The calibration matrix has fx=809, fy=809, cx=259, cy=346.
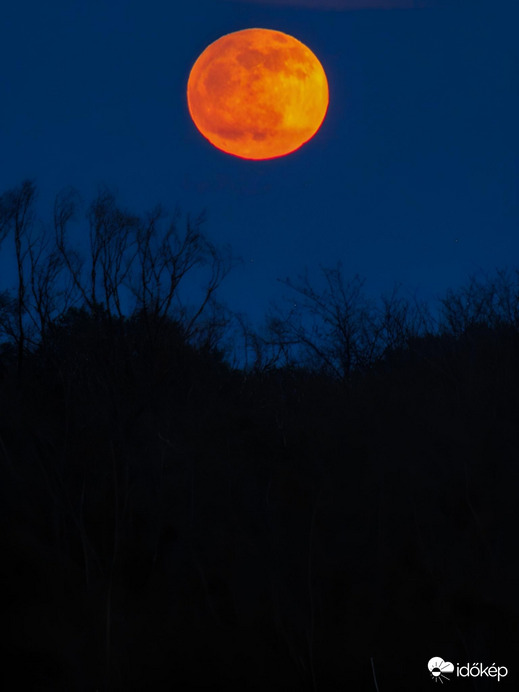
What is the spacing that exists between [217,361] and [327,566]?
10366 mm

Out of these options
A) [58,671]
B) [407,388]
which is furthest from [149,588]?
[407,388]

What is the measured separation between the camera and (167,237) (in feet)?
74.7

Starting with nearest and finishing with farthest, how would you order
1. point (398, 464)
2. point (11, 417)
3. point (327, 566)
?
1. point (327, 566)
2. point (398, 464)
3. point (11, 417)

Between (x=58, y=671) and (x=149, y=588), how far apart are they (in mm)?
1954

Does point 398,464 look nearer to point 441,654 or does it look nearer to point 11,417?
point 441,654

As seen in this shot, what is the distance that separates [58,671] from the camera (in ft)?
39.9

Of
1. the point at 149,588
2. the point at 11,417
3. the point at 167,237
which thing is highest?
the point at 167,237

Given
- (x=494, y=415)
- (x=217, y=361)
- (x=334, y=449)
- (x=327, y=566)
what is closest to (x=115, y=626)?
(x=327, y=566)

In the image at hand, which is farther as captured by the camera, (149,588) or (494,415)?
(494,415)

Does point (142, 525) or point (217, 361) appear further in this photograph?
point (217, 361)

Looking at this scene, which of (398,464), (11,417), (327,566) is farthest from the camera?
(11,417)

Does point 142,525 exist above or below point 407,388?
below

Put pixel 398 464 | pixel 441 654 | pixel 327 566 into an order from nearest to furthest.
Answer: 1. pixel 441 654
2. pixel 327 566
3. pixel 398 464

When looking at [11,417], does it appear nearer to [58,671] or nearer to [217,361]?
[58,671]
